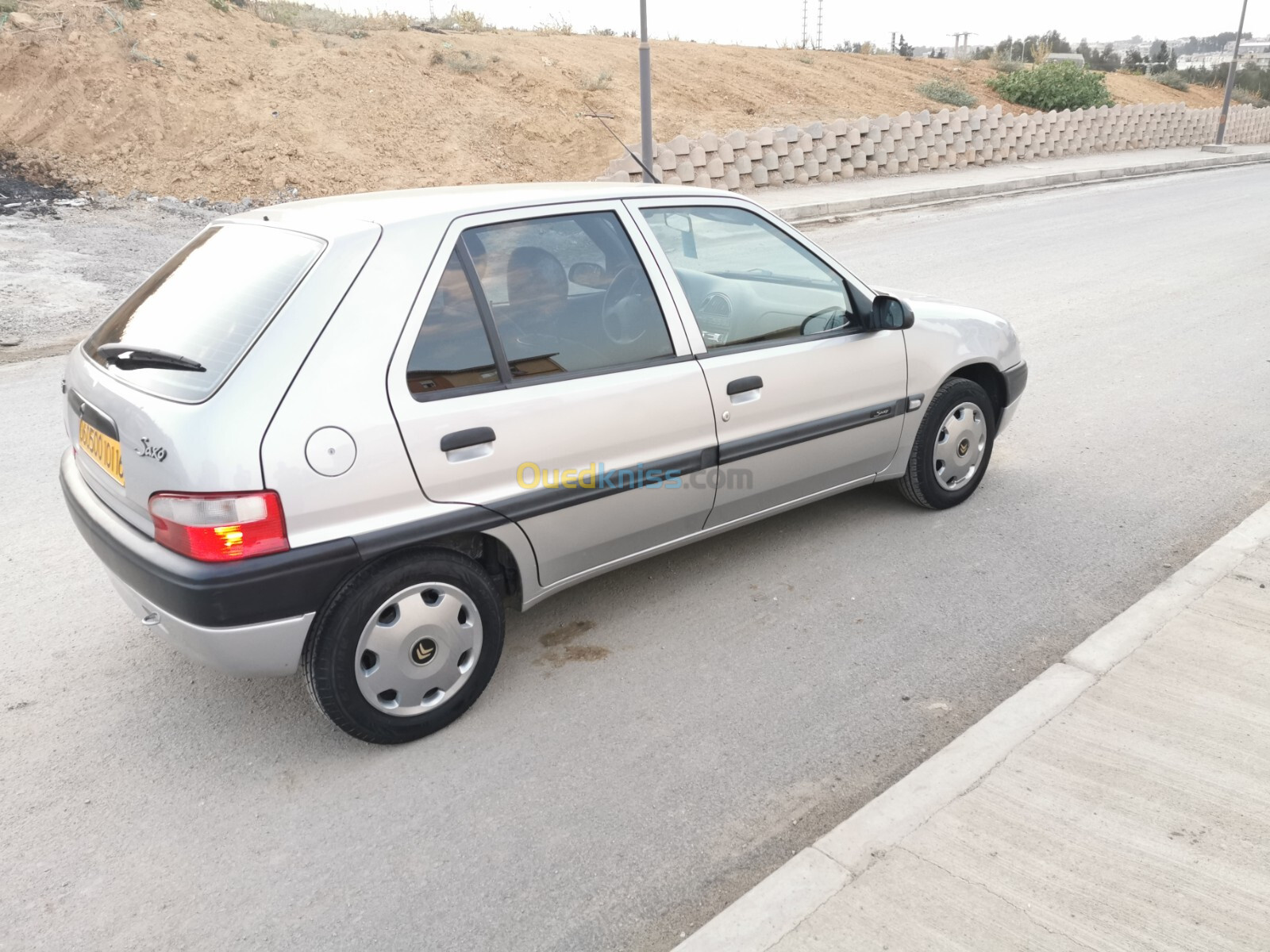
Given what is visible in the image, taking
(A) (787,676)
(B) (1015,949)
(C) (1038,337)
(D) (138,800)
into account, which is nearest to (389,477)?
(D) (138,800)

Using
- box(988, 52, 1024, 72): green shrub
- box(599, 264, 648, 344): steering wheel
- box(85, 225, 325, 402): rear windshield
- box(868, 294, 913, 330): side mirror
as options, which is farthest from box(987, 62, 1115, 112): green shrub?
box(85, 225, 325, 402): rear windshield

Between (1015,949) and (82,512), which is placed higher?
(82,512)

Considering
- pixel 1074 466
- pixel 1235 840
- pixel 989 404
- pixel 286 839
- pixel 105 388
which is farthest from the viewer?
pixel 1074 466

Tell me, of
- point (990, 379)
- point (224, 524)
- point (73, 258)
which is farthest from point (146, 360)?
point (73, 258)

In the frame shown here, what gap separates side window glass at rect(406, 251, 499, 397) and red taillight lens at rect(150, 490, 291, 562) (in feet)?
1.85

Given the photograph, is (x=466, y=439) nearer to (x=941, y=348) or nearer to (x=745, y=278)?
(x=745, y=278)

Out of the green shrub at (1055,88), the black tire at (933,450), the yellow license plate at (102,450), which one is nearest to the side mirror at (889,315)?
the black tire at (933,450)

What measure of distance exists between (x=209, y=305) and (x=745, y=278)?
2189 millimetres

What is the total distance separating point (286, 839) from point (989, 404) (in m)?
3.68

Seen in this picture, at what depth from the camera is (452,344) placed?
3.19 m

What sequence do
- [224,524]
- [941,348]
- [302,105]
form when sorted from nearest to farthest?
1. [224,524]
2. [941,348]
3. [302,105]

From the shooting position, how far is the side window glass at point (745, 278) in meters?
3.89

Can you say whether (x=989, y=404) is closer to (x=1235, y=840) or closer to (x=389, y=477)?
(x=1235, y=840)

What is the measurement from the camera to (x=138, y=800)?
3027mm
